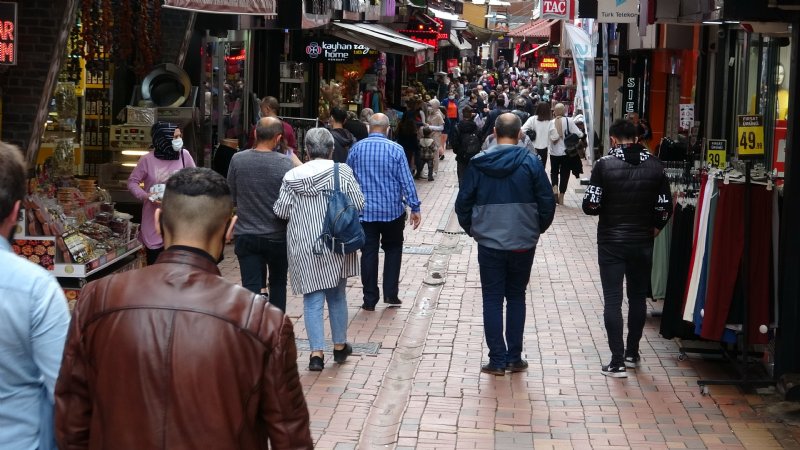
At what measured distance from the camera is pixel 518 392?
7836mm

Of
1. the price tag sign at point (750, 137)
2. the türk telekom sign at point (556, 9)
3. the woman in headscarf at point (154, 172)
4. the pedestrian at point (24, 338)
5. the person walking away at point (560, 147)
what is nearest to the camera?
the pedestrian at point (24, 338)

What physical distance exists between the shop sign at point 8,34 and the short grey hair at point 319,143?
199 centimetres

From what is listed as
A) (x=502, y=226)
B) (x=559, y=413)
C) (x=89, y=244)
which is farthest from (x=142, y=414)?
(x=89, y=244)

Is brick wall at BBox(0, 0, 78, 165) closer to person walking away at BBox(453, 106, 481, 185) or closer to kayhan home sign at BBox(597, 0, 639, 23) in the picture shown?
person walking away at BBox(453, 106, 481, 185)

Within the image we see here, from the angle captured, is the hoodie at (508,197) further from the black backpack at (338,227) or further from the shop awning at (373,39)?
the shop awning at (373,39)

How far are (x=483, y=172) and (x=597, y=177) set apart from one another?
77cm

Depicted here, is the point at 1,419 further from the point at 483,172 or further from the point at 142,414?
the point at 483,172

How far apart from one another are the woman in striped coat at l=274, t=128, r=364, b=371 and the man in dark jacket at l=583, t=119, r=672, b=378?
165 centimetres

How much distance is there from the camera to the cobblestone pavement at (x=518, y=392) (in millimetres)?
6820

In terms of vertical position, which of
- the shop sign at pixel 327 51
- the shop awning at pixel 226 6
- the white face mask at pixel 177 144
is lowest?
the white face mask at pixel 177 144

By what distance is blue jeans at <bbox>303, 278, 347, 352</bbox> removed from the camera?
805cm

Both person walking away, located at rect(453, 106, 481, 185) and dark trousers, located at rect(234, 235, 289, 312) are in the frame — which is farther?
person walking away, located at rect(453, 106, 481, 185)

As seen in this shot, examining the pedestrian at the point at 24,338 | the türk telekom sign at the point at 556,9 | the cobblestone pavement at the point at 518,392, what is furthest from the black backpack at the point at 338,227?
the türk telekom sign at the point at 556,9

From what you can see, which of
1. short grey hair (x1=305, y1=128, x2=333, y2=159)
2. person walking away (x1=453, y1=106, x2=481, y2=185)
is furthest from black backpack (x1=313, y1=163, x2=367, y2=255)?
person walking away (x1=453, y1=106, x2=481, y2=185)
